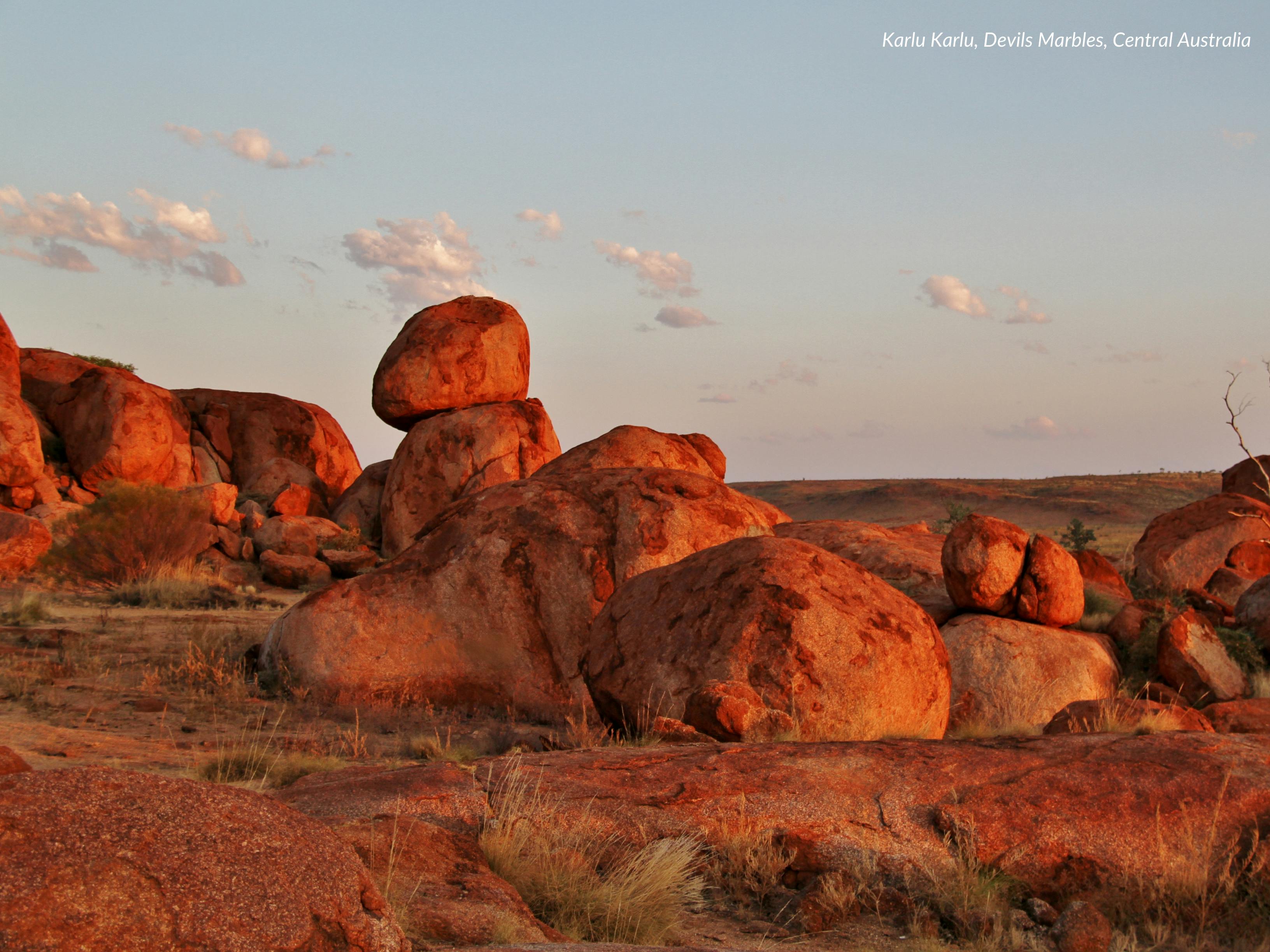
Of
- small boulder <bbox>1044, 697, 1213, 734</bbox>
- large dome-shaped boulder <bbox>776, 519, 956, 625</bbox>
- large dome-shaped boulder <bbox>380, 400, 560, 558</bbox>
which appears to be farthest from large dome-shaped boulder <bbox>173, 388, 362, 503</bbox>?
small boulder <bbox>1044, 697, 1213, 734</bbox>

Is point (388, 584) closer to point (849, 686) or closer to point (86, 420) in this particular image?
point (849, 686)

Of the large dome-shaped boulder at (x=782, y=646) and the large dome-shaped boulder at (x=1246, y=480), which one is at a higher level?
the large dome-shaped boulder at (x=1246, y=480)

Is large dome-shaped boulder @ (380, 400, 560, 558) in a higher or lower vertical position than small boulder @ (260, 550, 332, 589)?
higher

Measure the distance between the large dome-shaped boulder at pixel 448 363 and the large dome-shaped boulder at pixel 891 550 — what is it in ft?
32.2

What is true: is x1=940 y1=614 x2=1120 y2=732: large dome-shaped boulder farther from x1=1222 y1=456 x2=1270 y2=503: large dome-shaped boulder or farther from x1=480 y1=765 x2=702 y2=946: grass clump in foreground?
x1=1222 y1=456 x2=1270 y2=503: large dome-shaped boulder

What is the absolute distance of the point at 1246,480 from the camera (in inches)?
769

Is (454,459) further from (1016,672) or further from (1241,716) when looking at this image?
(1241,716)

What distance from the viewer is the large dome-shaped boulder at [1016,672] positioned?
10.2 metres

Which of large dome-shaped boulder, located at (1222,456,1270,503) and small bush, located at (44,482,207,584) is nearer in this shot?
small bush, located at (44,482,207,584)

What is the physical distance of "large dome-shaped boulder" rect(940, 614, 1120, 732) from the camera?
1016cm

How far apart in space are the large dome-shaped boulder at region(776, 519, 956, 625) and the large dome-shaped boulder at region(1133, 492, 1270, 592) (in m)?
3.20

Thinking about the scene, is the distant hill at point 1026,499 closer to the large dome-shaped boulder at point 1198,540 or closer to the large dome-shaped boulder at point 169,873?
the large dome-shaped boulder at point 1198,540

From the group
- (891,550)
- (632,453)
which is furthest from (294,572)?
(891,550)

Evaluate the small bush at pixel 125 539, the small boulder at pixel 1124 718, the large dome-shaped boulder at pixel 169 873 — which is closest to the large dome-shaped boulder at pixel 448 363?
the small bush at pixel 125 539
